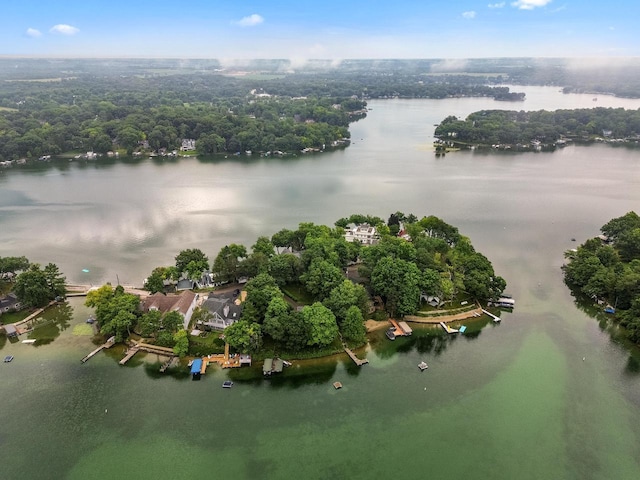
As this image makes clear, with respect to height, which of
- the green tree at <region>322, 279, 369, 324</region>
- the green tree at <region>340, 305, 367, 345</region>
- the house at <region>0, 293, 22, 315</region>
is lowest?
the house at <region>0, 293, 22, 315</region>

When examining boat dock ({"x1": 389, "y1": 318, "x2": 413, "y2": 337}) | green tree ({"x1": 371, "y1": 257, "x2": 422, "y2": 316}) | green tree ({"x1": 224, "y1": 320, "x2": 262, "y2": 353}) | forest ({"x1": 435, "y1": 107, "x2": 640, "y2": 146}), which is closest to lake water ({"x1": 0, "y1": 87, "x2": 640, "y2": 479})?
boat dock ({"x1": 389, "y1": 318, "x2": 413, "y2": 337})

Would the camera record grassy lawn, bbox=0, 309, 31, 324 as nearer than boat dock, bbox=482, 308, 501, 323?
Yes

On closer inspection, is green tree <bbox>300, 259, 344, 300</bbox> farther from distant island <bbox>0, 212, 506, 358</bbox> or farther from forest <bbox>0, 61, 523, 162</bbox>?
forest <bbox>0, 61, 523, 162</bbox>

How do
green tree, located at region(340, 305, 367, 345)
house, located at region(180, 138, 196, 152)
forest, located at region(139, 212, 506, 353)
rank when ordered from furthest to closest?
house, located at region(180, 138, 196, 152) → green tree, located at region(340, 305, 367, 345) → forest, located at region(139, 212, 506, 353)

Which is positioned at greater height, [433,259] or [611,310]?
[433,259]

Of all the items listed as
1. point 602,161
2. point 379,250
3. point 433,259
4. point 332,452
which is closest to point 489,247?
point 433,259

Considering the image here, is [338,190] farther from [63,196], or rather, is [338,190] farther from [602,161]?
[602,161]

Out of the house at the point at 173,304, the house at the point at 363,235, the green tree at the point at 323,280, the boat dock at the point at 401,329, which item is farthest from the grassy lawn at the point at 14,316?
the boat dock at the point at 401,329
